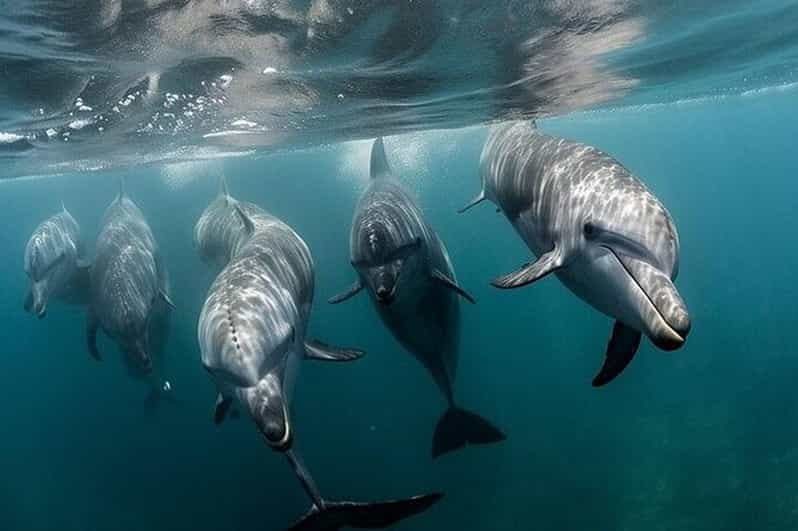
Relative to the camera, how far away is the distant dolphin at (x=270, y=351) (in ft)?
17.7

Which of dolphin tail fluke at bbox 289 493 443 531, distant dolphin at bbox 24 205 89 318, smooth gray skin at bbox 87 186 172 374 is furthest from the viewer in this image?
distant dolphin at bbox 24 205 89 318

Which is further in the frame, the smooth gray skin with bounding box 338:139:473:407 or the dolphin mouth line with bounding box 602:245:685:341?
the smooth gray skin with bounding box 338:139:473:407

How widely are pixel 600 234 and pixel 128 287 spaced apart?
10.2 meters

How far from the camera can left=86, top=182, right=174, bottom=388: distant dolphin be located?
12406 mm

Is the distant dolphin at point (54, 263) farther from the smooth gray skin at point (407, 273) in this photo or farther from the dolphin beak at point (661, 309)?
the dolphin beak at point (661, 309)

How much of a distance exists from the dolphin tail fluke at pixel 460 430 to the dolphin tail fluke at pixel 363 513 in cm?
562

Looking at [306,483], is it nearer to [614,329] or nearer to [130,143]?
[614,329]

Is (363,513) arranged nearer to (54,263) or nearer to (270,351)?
(270,351)

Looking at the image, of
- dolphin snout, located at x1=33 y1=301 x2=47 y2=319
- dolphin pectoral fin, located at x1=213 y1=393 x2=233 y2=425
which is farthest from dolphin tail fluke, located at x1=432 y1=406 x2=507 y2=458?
dolphin snout, located at x1=33 y1=301 x2=47 y2=319

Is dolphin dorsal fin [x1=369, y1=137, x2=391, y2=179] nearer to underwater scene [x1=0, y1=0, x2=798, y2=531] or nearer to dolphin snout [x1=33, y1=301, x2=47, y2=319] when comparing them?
underwater scene [x1=0, y1=0, x2=798, y2=531]

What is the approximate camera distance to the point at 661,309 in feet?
14.5

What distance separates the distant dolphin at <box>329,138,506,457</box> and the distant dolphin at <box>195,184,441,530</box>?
1002 millimetres

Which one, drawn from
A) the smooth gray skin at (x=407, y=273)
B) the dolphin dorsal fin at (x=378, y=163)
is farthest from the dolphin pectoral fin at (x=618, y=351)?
the dolphin dorsal fin at (x=378, y=163)

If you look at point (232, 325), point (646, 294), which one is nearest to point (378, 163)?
point (232, 325)
